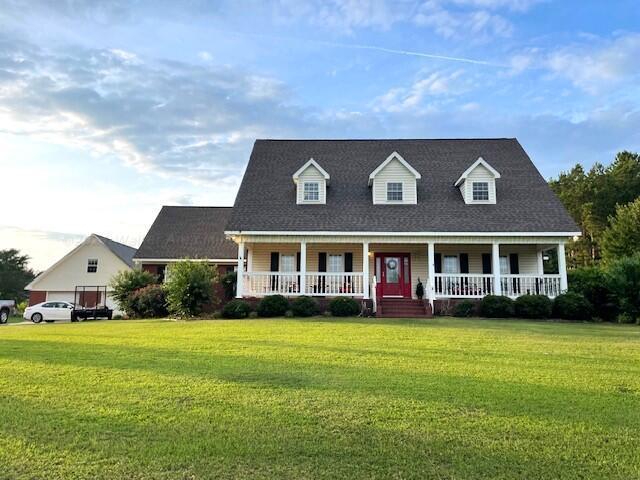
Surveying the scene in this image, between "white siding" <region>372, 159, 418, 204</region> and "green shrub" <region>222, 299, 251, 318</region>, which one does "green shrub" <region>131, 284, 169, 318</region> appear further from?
"white siding" <region>372, 159, 418, 204</region>

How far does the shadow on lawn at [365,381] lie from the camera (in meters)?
5.63

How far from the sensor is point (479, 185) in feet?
71.6

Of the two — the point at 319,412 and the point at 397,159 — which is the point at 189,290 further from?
the point at 319,412

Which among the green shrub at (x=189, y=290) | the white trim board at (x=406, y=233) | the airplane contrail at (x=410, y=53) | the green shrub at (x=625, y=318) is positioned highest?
the airplane contrail at (x=410, y=53)

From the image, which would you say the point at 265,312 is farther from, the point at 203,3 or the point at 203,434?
the point at 203,434

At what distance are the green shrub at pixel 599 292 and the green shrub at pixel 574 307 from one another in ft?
2.56

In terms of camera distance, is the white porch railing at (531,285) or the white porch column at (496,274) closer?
the white porch column at (496,274)

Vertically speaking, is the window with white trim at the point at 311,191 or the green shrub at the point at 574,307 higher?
the window with white trim at the point at 311,191

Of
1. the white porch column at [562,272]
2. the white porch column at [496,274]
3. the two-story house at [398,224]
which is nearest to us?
the white porch column at [562,272]


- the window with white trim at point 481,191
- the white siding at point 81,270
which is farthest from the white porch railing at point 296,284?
the white siding at point 81,270

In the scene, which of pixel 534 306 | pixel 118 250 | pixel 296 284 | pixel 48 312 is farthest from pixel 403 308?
pixel 118 250

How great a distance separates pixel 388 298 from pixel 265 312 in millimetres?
5766

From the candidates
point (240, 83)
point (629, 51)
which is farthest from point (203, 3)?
point (629, 51)

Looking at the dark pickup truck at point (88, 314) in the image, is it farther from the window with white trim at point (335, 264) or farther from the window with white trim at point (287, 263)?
the window with white trim at point (335, 264)
